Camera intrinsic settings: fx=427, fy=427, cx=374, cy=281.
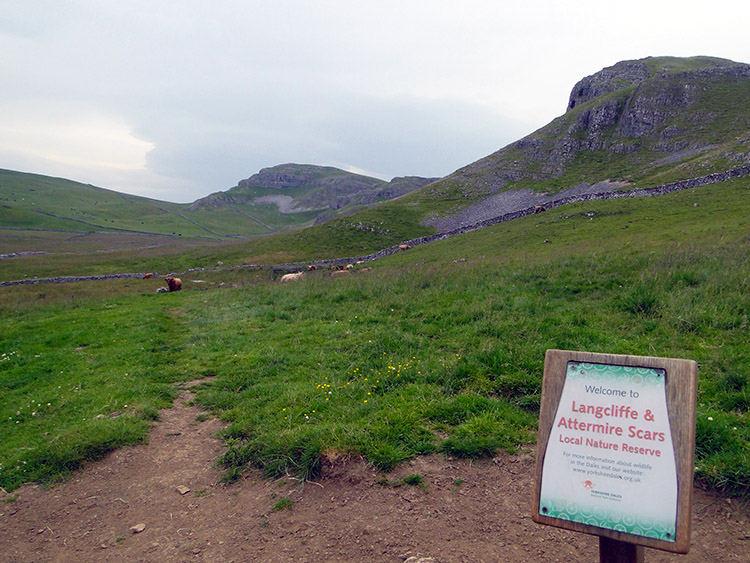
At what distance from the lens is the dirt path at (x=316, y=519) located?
4.75 m

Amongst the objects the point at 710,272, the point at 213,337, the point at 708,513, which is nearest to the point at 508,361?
the point at 708,513

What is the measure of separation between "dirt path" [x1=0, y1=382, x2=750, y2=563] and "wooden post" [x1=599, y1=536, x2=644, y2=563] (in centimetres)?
162

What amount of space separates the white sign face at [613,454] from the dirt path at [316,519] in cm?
192

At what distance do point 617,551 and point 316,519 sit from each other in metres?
3.56

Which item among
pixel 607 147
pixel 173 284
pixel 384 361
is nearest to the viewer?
pixel 384 361

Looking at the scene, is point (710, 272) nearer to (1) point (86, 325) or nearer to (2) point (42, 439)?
(2) point (42, 439)

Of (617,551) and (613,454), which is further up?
(613,454)

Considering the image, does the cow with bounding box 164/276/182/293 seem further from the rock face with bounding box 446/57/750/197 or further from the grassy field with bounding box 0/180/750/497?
the rock face with bounding box 446/57/750/197

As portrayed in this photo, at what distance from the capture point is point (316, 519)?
543 centimetres

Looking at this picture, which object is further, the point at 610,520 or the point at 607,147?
the point at 607,147

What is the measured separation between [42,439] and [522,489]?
8191 millimetres

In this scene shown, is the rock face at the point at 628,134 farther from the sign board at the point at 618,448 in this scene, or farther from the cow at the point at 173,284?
the sign board at the point at 618,448

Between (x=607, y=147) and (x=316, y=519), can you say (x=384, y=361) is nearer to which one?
(x=316, y=519)

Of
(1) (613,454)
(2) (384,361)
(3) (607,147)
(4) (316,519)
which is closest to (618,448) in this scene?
(1) (613,454)
